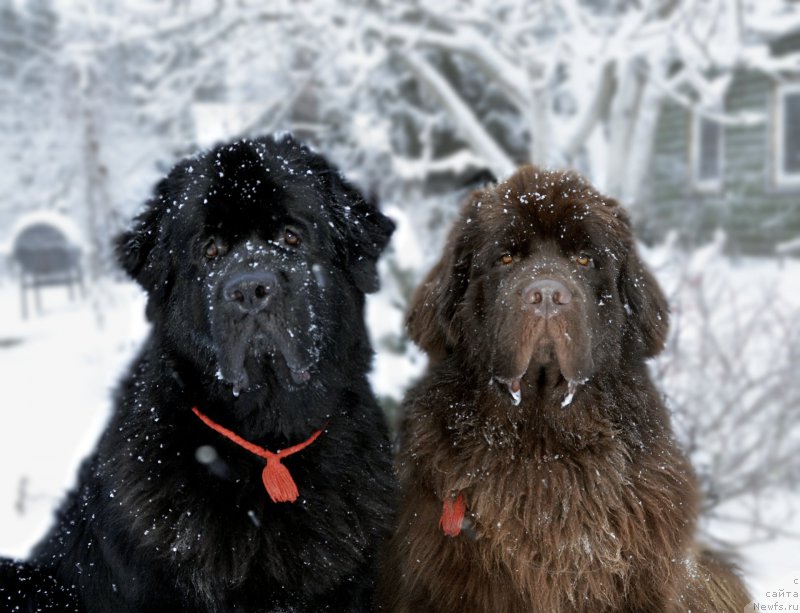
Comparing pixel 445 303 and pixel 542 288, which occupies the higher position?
pixel 542 288

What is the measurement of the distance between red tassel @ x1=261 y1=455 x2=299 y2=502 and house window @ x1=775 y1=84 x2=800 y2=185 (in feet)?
47.8

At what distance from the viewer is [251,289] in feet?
9.24

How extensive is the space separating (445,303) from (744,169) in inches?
566

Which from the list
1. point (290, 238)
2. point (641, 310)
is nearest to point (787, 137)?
point (641, 310)

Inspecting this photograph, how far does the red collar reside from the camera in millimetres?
2961

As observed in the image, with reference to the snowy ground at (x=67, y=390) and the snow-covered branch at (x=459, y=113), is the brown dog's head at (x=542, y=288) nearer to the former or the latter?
the snowy ground at (x=67, y=390)

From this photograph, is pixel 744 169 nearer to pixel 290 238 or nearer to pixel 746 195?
pixel 746 195

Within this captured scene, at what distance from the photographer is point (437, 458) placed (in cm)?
330

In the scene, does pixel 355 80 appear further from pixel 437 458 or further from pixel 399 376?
pixel 437 458

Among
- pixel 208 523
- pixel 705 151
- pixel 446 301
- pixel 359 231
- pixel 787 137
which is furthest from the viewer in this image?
Answer: pixel 705 151

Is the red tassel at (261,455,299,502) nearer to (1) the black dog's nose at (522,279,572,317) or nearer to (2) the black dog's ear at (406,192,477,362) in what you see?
(2) the black dog's ear at (406,192,477,362)

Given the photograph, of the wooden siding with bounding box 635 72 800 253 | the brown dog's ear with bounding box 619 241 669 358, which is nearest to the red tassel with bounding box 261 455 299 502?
the brown dog's ear with bounding box 619 241 669 358

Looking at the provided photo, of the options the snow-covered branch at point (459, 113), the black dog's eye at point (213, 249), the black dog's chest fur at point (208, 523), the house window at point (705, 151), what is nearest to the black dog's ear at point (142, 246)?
the black dog's eye at point (213, 249)

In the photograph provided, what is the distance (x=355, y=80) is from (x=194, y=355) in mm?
7604
